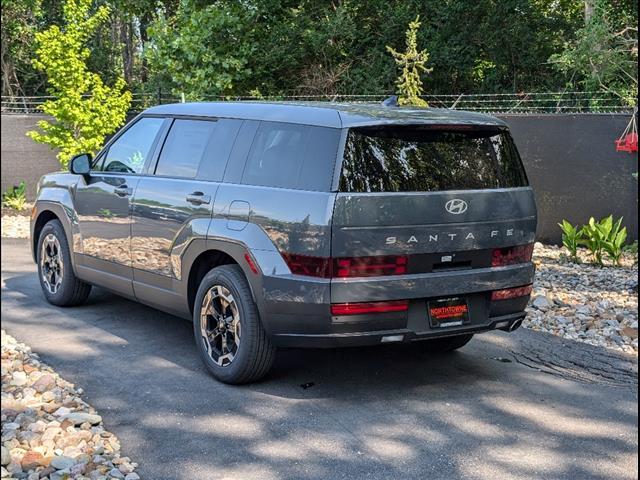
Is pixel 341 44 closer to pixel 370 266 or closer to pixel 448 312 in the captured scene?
pixel 448 312

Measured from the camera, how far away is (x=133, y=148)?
6402 millimetres

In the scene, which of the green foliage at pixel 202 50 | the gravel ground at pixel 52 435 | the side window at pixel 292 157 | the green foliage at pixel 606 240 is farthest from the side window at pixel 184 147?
the green foliage at pixel 202 50

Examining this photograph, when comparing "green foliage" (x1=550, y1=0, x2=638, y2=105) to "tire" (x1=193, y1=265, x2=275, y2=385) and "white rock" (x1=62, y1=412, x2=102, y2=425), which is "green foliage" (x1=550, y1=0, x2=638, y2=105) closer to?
"tire" (x1=193, y1=265, x2=275, y2=385)

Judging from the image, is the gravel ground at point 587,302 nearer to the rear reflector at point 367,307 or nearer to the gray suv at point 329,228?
the gray suv at point 329,228

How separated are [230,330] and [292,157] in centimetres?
115

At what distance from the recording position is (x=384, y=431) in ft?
14.4

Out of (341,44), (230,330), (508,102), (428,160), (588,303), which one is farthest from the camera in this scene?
(341,44)

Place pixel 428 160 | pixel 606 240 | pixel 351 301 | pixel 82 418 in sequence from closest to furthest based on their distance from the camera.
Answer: pixel 82 418, pixel 351 301, pixel 428 160, pixel 606 240

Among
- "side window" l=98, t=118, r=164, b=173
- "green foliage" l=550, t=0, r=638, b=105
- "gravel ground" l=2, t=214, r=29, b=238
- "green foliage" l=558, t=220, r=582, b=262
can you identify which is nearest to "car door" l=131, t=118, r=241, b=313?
"side window" l=98, t=118, r=164, b=173

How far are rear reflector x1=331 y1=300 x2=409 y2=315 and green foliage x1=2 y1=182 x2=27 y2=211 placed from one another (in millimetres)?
11761

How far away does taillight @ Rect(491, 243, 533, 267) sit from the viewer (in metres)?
5.07

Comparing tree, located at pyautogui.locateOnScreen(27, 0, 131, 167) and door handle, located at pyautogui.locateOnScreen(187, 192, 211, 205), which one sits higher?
tree, located at pyautogui.locateOnScreen(27, 0, 131, 167)

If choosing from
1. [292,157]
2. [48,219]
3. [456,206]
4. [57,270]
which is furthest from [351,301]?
[48,219]

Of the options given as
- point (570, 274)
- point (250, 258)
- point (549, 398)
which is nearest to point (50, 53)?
point (570, 274)
